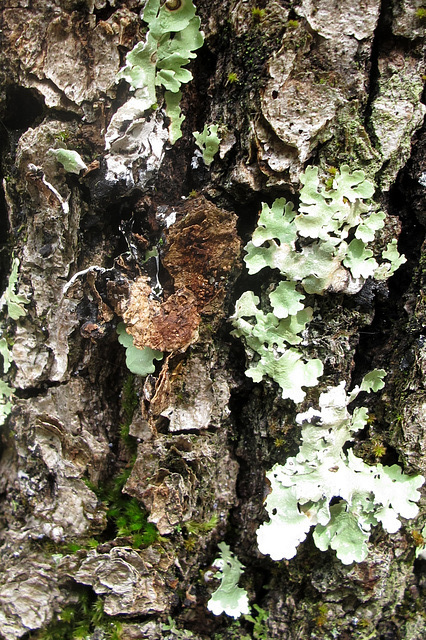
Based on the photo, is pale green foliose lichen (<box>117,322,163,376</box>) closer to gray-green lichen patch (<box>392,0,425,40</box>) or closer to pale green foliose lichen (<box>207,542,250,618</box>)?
pale green foliose lichen (<box>207,542,250,618</box>)

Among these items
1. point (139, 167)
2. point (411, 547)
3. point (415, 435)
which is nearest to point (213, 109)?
point (139, 167)

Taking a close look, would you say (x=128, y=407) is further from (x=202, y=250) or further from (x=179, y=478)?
(x=202, y=250)

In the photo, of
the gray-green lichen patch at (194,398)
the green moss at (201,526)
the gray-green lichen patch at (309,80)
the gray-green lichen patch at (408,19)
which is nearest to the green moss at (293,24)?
the gray-green lichen patch at (309,80)

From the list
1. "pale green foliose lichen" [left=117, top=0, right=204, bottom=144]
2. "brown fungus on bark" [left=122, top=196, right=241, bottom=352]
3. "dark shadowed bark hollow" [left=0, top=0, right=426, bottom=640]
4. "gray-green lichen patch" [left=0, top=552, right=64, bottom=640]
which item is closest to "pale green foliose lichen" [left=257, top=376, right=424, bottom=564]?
"dark shadowed bark hollow" [left=0, top=0, right=426, bottom=640]

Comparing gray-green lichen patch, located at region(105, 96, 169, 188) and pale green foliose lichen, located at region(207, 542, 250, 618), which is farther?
pale green foliose lichen, located at region(207, 542, 250, 618)

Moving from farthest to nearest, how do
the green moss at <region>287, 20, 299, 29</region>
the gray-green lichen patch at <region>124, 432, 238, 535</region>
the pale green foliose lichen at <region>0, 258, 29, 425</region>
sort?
the pale green foliose lichen at <region>0, 258, 29, 425</region> < the gray-green lichen patch at <region>124, 432, 238, 535</region> < the green moss at <region>287, 20, 299, 29</region>

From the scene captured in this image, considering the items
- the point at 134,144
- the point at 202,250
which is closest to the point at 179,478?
the point at 202,250
